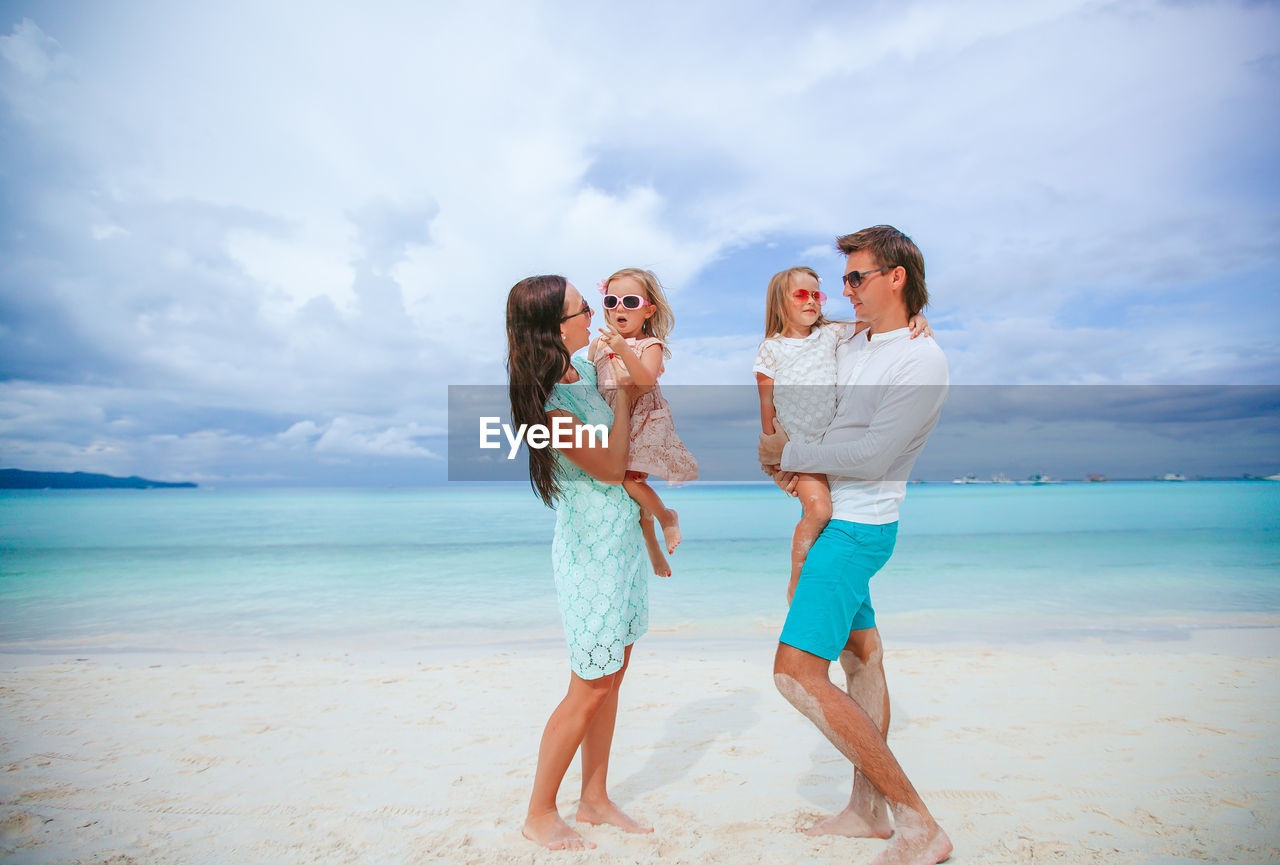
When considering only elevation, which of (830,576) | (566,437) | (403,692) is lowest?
(403,692)

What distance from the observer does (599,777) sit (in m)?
3.31

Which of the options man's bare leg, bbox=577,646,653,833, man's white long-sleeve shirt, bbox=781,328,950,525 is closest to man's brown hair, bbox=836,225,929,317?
man's white long-sleeve shirt, bbox=781,328,950,525

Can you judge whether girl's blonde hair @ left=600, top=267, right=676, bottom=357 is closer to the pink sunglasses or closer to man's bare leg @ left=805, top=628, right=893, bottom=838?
the pink sunglasses

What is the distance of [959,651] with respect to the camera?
754 centimetres

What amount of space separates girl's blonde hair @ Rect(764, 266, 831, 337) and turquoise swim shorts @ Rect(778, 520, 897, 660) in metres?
1.08

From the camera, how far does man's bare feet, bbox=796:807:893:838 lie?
314cm

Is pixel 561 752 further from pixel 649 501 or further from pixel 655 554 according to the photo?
pixel 649 501

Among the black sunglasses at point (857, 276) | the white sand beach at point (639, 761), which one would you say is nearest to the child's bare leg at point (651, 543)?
the white sand beach at point (639, 761)

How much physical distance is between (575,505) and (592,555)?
23 centimetres

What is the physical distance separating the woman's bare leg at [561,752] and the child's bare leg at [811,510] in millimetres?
982

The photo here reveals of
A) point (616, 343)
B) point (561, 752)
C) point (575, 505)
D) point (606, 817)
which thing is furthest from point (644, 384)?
point (606, 817)

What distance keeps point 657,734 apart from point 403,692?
255cm

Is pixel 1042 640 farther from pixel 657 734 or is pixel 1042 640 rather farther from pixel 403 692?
pixel 403 692

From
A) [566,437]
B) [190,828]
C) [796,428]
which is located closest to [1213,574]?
[796,428]
